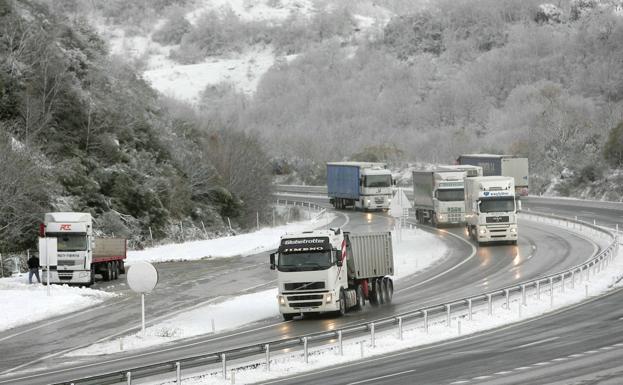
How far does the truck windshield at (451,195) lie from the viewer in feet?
232

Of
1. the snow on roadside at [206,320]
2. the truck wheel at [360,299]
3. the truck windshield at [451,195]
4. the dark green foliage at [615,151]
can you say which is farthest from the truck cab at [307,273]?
the dark green foliage at [615,151]

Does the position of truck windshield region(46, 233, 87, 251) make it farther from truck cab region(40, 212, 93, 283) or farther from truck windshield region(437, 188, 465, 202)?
truck windshield region(437, 188, 465, 202)

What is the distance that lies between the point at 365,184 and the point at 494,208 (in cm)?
3194

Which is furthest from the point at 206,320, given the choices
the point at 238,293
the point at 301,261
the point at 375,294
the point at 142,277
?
the point at 238,293

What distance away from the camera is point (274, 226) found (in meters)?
86.2

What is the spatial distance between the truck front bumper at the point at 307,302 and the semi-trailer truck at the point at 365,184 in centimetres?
5221

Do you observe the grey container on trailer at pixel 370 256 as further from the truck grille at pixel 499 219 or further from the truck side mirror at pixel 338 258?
the truck grille at pixel 499 219

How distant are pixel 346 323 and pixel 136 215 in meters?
40.5

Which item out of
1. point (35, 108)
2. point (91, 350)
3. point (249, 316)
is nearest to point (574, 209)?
point (35, 108)

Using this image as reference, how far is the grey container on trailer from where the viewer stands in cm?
3841

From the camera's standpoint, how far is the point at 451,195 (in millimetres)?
71562

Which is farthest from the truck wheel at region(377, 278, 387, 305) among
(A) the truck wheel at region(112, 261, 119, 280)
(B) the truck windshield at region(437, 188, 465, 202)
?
(B) the truck windshield at region(437, 188, 465, 202)

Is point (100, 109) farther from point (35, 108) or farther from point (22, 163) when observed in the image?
point (22, 163)

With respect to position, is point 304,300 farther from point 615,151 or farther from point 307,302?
point 615,151
